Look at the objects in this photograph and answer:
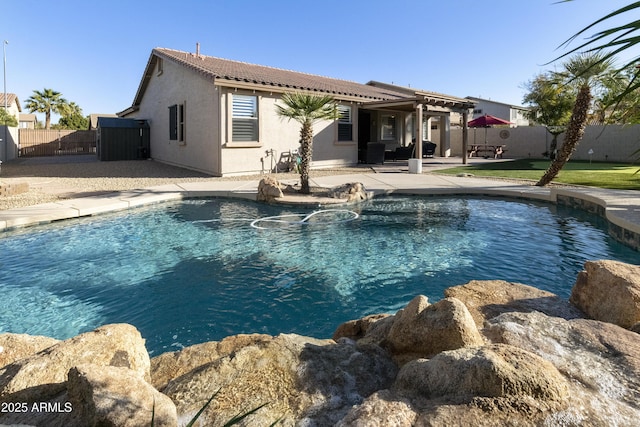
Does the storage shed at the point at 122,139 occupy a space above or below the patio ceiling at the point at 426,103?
below

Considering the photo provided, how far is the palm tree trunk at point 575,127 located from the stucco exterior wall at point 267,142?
Result: 30.9 ft

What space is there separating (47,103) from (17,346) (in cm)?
6117

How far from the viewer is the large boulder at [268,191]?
11.1 metres

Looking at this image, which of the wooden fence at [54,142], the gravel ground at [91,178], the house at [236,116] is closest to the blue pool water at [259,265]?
the gravel ground at [91,178]

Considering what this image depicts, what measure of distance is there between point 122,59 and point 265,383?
32.5 meters

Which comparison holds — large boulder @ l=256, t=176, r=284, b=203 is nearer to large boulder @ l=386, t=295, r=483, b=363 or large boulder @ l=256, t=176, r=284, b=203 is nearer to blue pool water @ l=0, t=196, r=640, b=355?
blue pool water @ l=0, t=196, r=640, b=355

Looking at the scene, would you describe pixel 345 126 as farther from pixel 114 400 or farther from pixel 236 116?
pixel 114 400

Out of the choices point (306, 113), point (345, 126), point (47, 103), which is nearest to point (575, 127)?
point (306, 113)

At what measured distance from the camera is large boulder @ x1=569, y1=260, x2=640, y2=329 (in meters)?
3.02

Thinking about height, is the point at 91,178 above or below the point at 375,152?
below

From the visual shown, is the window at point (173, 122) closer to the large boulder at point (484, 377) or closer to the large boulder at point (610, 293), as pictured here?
the large boulder at point (610, 293)

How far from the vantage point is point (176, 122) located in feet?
60.6

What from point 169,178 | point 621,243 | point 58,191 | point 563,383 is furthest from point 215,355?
point 169,178

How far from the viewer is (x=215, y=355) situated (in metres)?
2.77
